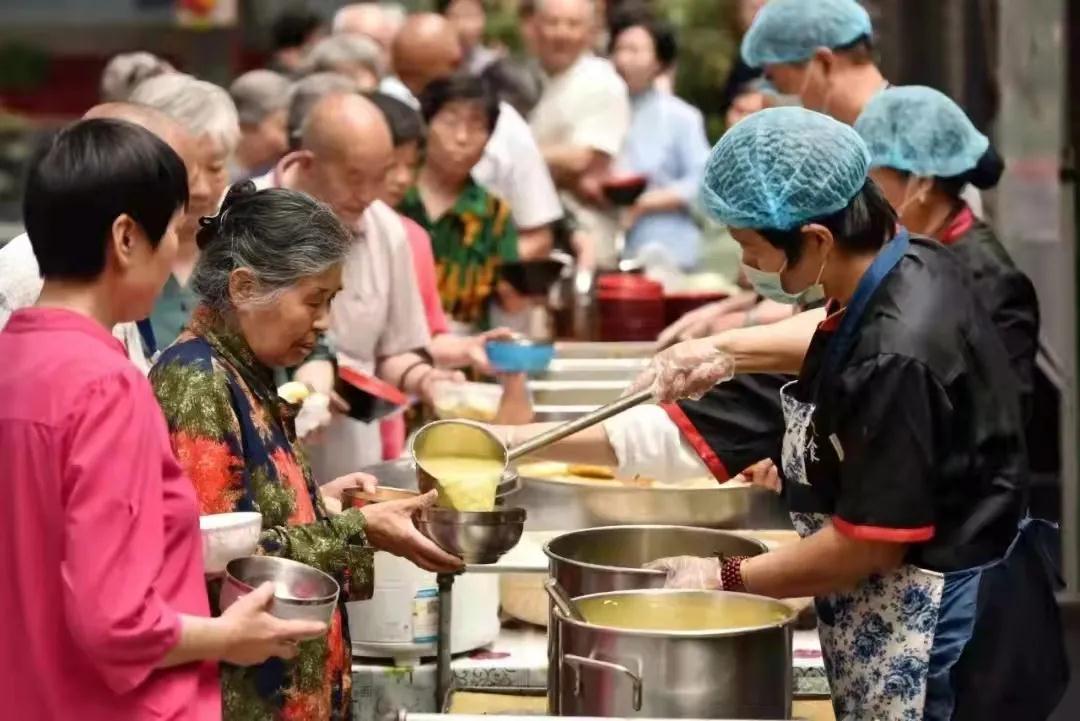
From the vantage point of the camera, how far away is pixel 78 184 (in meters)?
1.84

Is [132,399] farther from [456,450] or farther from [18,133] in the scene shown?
[18,133]

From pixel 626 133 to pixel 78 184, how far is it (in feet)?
16.7

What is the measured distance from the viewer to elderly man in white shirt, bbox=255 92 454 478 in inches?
146

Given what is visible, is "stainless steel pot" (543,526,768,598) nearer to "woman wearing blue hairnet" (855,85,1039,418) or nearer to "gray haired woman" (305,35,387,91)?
"woman wearing blue hairnet" (855,85,1039,418)

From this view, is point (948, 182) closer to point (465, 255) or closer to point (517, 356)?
point (517, 356)

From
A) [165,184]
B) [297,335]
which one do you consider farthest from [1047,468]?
[165,184]

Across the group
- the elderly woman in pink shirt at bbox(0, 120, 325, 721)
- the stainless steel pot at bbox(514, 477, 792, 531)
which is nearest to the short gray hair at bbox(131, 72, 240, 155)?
the stainless steel pot at bbox(514, 477, 792, 531)

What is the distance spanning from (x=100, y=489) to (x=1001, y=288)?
8.06 ft

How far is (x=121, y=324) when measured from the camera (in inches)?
97.4

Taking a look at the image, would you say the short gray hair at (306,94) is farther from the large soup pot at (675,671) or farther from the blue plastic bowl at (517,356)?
the large soup pot at (675,671)

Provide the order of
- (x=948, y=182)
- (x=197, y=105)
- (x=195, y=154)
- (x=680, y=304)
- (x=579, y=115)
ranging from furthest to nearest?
(x=579, y=115), (x=680, y=304), (x=948, y=182), (x=197, y=105), (x=195, y=154)

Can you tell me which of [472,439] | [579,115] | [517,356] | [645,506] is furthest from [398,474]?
[579,115]

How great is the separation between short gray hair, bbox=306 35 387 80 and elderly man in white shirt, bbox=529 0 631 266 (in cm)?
85

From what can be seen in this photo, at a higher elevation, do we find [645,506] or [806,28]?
[806,28]
